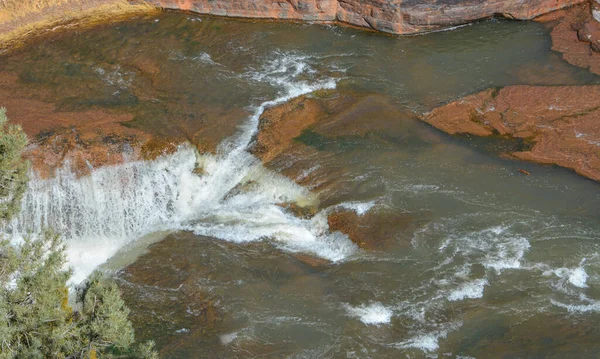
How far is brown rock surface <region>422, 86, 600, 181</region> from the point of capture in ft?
44.2

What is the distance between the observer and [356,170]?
43.7ft

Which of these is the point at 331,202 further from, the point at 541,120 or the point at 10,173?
the point at 10,173

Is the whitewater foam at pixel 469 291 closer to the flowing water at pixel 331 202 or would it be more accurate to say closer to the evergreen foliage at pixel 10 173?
the flowing water at pixel 331 202

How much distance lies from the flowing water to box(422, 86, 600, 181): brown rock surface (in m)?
0.41

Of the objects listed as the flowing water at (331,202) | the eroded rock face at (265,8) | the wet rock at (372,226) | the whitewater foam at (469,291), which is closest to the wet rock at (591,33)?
the flowing water at (331,202)

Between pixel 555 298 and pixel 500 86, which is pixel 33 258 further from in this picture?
pixel 500 86

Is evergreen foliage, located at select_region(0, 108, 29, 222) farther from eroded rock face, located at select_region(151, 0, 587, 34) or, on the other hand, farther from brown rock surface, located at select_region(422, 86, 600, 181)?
eroded rock face, located at select_region(151, 0, 587, 34)

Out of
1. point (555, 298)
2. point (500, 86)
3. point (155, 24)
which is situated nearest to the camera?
point (555, 298)

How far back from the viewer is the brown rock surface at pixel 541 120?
1348cm

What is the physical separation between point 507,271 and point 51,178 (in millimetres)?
9012

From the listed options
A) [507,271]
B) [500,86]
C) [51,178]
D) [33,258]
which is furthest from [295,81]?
[33,258]

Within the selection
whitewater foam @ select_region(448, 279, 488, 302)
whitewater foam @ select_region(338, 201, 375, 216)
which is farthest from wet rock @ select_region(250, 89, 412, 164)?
whitewater foam @ select_region(448, 279, 488, 302)

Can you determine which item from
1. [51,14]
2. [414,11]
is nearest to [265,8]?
[414,11]

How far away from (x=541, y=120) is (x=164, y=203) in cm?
841
